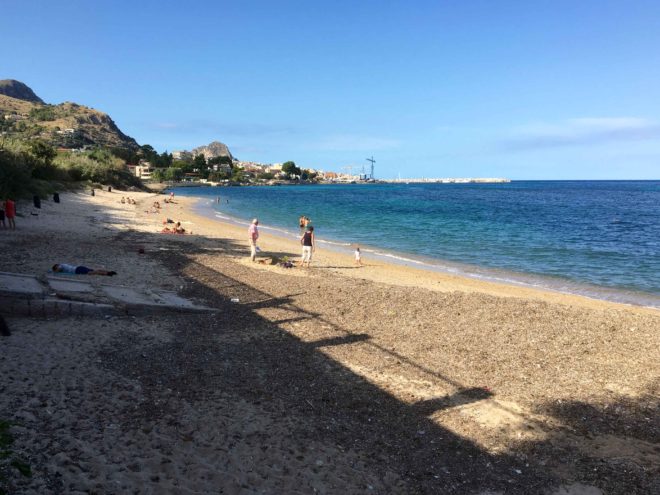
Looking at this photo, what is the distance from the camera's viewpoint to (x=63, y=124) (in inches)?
5925

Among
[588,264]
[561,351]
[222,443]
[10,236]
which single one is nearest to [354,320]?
[561,351]

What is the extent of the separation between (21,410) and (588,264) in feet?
70.1

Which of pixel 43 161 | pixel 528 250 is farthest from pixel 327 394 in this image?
pixel 43 161

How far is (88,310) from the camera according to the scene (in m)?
7.93

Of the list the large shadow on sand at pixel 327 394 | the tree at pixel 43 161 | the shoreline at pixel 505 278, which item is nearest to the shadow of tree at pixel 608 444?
the large shadow on sand at pixel 327 394

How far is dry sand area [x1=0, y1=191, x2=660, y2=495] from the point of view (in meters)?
4.31

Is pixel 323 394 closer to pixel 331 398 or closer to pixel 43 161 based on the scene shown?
pixel 331 398

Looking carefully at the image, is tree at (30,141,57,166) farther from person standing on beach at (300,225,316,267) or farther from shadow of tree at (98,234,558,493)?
shadow of tree at (98,234,558,493)

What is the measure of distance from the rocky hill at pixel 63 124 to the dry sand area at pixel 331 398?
122829mm

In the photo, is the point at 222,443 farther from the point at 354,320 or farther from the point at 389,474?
the point at 354,320

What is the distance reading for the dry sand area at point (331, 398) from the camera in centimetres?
431

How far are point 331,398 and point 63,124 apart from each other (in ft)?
569

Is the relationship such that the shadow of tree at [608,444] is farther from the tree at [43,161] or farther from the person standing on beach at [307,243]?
the tree at [43,161]

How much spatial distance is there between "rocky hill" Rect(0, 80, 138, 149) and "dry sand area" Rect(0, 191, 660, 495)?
4836 inches
